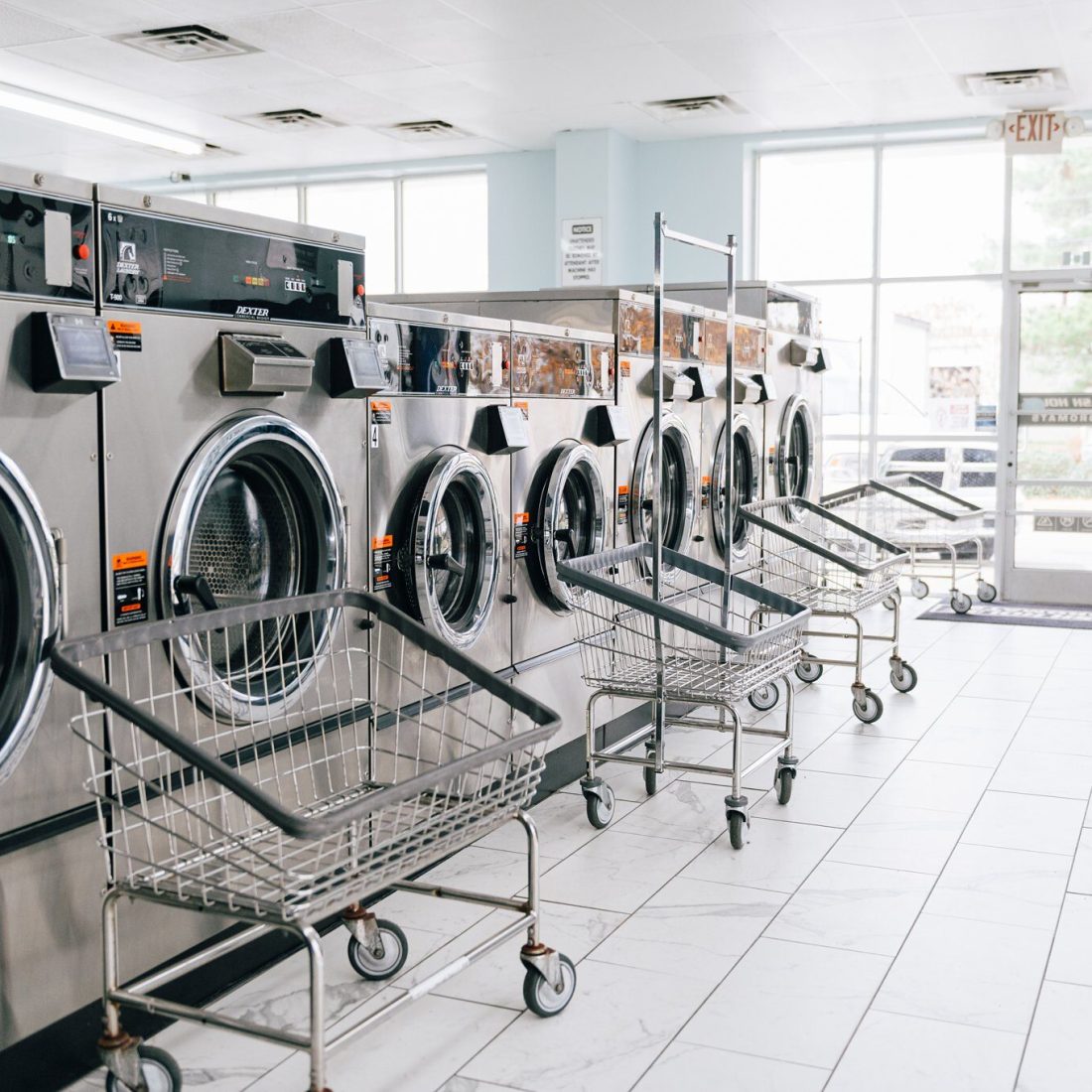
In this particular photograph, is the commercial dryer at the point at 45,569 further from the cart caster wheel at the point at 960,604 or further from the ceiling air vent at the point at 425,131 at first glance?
the ceiling air vent at the point at 425,131

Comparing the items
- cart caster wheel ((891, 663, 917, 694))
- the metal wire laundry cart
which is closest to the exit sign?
cart caster wheel ((891, 663, 917, 694))

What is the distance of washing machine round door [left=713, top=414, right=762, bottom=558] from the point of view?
592 cm

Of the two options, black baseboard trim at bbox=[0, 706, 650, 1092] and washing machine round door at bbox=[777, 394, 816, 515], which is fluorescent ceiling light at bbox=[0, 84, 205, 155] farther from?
black baseboard trim at bbox=[0, 706, 650, 1092]

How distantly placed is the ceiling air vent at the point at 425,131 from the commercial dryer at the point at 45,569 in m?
7.39

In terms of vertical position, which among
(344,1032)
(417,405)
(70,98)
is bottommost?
(344,1032)

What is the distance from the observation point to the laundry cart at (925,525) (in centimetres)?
806

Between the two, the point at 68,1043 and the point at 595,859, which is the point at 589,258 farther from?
the point at 68,1043

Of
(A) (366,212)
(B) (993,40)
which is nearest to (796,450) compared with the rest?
(B) (993,40)

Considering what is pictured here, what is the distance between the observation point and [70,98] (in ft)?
28.6

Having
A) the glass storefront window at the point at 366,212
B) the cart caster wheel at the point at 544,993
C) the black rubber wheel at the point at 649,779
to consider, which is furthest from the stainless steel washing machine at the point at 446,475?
the glass storefront window at the point at 366,212

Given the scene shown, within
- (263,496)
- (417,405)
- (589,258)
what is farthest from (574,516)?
(589,258)

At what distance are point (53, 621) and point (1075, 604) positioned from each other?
8147mm

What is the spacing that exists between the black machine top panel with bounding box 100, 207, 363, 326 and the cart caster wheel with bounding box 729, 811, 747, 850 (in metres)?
1.78

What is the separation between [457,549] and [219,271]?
1343 millimetres
